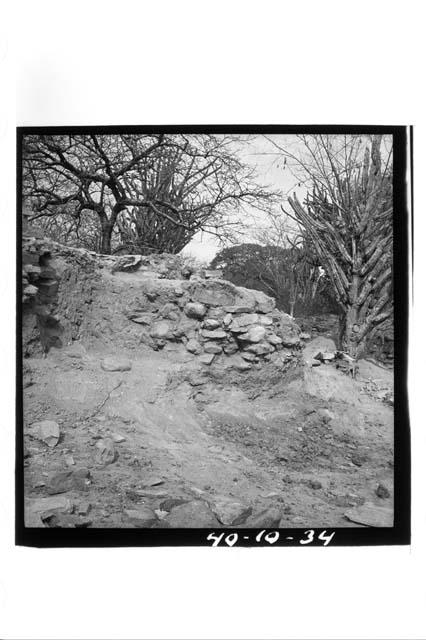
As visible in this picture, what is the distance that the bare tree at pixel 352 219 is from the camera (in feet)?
7.34

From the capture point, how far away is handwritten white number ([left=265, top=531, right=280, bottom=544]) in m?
2.14

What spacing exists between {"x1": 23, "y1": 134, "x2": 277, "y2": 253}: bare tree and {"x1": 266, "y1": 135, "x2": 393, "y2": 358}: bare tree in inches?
11.9

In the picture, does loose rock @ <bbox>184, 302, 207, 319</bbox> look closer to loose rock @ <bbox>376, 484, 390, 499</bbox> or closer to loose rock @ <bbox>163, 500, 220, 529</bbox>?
loose rock @ <bbox>163, 500, 220, 529</bbox>

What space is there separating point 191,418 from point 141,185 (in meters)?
1.50

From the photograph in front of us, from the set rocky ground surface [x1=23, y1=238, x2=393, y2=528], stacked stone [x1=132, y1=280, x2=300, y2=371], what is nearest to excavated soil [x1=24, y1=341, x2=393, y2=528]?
rocky ground surface [x1=23, y1=238, x2=393, y2=528]

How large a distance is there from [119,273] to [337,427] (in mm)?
1696

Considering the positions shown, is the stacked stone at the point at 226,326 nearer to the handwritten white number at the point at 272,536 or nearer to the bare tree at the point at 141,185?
the bare tree at the point at 141,185

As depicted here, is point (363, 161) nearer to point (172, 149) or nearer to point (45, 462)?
point (172, 149)

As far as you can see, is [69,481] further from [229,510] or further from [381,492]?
[381,492]

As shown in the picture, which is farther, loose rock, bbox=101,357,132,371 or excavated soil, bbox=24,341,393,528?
loose rock, bbox=101,357,132,371

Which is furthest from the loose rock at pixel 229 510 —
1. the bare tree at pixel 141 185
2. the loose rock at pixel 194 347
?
the bare tree at pixel 141 185

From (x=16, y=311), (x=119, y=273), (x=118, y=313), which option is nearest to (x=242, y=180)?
(x=119, y=273)

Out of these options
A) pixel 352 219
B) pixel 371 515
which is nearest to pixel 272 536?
pixel 371 515

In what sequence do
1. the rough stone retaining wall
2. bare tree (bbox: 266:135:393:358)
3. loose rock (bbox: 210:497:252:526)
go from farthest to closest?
1. the rough stone retaining wall
2. bare tree (bbox: 266:135:393:358)
3. loose rock (bbox: 210:497:252:526)
